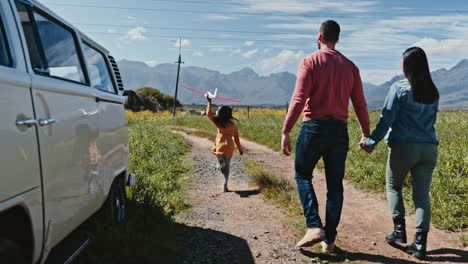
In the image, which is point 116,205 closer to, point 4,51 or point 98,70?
point 98,70

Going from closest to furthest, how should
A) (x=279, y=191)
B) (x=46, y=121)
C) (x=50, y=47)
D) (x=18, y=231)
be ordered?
(x=18, y=231), (x=46, y=121), (x=50, y=47), (x=279, y=191)

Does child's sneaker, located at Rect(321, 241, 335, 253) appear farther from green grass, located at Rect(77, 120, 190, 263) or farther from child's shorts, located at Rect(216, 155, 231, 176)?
child's shorts, located at Rect(216, 155, 231, 176)

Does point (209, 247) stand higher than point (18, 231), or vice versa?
point (18, 231)

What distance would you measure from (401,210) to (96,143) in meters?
3.25

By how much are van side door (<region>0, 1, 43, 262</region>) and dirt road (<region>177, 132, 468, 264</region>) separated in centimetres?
220

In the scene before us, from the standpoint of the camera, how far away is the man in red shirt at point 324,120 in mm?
4125

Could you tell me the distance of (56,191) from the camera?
8.28 feet

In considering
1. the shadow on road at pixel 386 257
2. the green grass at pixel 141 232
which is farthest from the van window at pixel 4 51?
the shadow on road at pixel 386 257

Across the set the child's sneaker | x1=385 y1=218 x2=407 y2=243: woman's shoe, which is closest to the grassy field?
x1=385 y1=218 x2=407 y2=243: woman's shoe

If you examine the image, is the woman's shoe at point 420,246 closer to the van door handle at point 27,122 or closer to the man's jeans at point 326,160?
the man's jeans at point 326,160

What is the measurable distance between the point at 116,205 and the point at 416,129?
327 centimetres

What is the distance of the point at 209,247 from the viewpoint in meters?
4.66

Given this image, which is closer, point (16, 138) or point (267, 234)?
point (16, 138)

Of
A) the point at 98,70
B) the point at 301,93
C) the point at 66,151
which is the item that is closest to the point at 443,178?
the point at 301,93
